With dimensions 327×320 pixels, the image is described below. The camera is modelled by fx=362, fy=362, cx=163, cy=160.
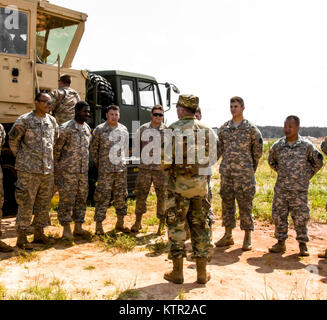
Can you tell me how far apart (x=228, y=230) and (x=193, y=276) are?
1.48m

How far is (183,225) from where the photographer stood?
3.71 m

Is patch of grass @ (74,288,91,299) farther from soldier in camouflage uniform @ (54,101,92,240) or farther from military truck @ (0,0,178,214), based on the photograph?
military truck @ (0,0,178,214)

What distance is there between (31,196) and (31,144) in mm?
665

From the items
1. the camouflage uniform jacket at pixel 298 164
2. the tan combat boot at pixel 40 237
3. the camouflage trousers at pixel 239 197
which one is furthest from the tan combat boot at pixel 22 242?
the camouflage uniform jacket at pixel 298 164

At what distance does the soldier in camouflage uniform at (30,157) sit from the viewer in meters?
4.59

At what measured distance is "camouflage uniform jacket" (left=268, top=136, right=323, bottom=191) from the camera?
4805mm

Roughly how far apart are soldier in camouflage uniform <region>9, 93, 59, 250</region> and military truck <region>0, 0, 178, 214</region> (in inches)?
49.4

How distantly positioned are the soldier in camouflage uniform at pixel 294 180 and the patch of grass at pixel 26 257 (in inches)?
122

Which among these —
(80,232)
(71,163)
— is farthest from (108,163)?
(80,232)

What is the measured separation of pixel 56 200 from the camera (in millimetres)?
6754

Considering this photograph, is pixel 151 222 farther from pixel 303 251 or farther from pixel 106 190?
pixel 303 251

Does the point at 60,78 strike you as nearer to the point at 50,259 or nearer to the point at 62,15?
the point at 62,15

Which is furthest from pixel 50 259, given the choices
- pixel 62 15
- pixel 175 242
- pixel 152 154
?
pixel 62 15

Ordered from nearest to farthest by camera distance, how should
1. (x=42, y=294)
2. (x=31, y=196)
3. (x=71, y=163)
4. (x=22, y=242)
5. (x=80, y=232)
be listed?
(x=42, y=294) → (x=31, y=196) → (x=22, y=242) → (x=71, y=163) → (x=80, y=232)
